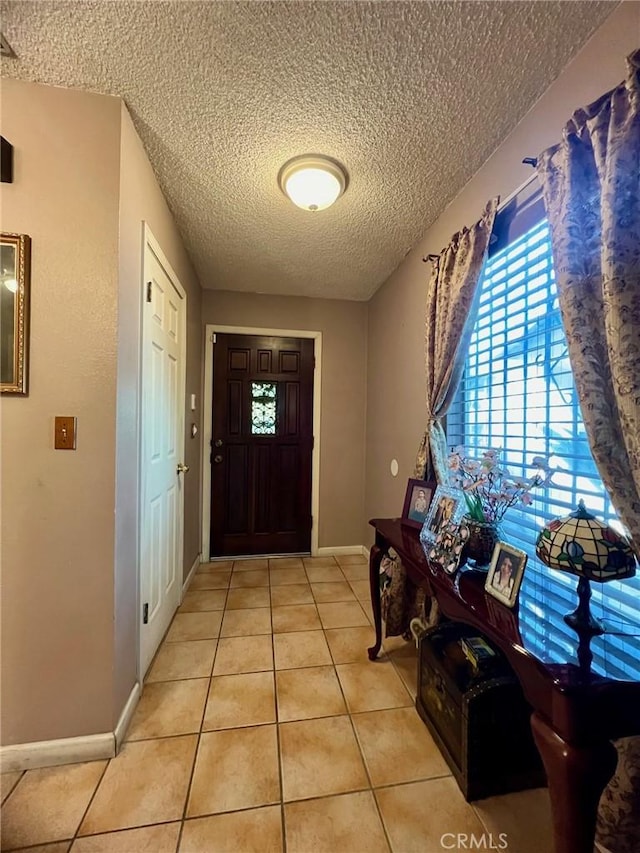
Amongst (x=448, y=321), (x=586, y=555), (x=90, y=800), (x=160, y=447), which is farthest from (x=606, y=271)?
(x=90, y=800)

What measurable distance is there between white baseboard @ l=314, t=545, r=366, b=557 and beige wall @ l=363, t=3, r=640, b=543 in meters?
0.18

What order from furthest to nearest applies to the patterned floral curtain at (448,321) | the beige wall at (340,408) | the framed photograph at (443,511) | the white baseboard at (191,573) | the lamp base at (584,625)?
the beige wall at (340,408), the white baseboard at (191,573), the patterned floral curtain at (448,321), the framed photograph at (443,511), the lamp base at (584,625)

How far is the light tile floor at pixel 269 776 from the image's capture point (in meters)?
1.05

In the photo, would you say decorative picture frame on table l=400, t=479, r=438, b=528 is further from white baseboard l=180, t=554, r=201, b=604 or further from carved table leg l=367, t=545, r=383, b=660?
white baseboard l=180, t=554, r=201, b=604

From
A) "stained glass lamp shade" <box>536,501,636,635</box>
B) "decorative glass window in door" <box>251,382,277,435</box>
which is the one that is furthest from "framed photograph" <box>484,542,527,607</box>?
"decorative glass window in door" <box>251,382,277,435</box>

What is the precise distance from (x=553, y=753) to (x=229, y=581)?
2.46m

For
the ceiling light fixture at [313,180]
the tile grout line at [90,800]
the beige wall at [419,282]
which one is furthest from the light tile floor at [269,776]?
the ceiling light fixture at [313,180]

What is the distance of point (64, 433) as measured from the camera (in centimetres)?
127

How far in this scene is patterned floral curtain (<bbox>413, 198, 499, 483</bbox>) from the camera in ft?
5.19

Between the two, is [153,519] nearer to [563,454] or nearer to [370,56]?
[563,454]

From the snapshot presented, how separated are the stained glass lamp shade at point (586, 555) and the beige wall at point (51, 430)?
1455 mm

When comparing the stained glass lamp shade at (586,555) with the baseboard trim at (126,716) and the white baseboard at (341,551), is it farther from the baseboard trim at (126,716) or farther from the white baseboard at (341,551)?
the white baseboard at (341,551)

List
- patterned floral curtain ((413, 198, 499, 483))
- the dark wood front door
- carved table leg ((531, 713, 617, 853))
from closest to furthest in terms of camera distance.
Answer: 1. carved table leg ((531, 713, 617, 853))
2. patterned floral curtain ((413, 198, 499, 483))
3. the dark wood front door

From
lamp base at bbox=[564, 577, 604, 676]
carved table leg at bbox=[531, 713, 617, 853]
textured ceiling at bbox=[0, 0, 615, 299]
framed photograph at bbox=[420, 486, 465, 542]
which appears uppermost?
textured ceiling at bbox=[0, 0, 615, 299]
